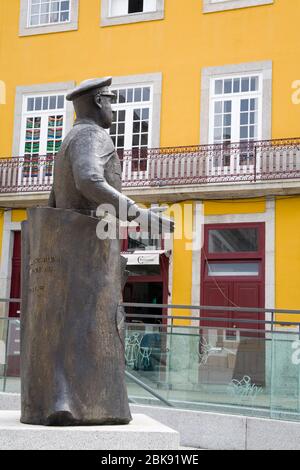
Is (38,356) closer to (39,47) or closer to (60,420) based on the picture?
(60,420)

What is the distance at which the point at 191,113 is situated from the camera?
58.0 ft

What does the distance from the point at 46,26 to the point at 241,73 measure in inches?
219

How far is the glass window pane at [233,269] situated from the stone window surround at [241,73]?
2902mm

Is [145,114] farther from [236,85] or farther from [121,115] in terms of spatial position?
[236,85]

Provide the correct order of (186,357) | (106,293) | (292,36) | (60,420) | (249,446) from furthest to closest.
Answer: (292,36) → (186,357) → (249,446) → (106,293) → (60,420)

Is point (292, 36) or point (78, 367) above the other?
point (292, 36)

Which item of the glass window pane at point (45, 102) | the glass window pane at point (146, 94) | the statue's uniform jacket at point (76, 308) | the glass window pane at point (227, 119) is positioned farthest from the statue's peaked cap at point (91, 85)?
the glass window pane at point (45, 102)

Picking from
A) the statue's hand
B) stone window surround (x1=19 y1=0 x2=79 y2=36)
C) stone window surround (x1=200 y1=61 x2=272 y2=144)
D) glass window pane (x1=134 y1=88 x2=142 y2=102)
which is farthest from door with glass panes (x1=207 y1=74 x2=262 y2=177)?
the statue's hand

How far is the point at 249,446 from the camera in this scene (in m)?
8.02

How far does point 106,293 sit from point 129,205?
A: 1.63 ft

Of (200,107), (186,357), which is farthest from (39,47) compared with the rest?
(186,357)

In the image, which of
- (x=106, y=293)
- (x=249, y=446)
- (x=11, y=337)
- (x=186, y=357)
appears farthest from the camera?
(x=11, y=337)

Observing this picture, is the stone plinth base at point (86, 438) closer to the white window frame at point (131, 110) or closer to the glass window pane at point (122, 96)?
the white window frame at point (131, 110)

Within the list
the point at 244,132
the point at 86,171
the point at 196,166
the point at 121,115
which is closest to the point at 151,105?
the point at 121,115
